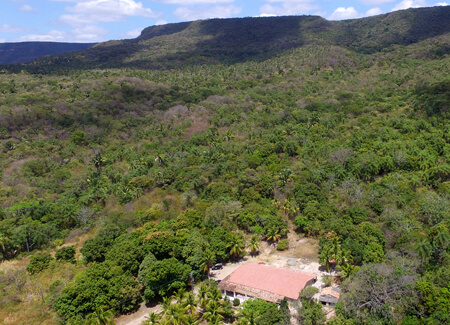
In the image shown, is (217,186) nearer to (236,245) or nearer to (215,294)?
(236,245)

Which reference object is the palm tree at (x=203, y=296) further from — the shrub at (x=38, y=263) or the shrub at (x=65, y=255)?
the shrub at (x=38, y=263)

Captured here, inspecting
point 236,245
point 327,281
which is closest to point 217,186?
point 236,245

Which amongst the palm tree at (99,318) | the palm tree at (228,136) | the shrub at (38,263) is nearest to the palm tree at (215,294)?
the palm tree at (99,318)

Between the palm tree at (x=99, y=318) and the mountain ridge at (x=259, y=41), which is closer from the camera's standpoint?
the palm tree at (x=99, y=318)

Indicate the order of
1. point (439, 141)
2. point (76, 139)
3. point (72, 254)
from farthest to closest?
point (76, 139) < point (439, 141) < point (72, 254)

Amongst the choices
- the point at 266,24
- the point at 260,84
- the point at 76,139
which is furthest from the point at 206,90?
the point at 266,24

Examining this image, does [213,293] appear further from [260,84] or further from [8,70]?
[8,70]
